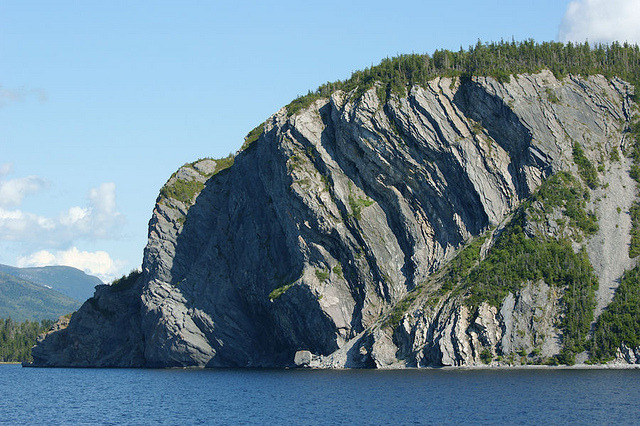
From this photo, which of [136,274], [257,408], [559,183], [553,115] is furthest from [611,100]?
[136,274]

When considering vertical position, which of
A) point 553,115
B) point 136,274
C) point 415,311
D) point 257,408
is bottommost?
point 257,408

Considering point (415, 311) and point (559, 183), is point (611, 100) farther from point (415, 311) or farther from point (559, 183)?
point (415, 311)

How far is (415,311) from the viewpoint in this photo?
373 feet

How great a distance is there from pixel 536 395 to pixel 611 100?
8172cm

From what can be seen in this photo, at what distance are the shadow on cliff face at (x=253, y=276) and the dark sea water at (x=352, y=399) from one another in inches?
807

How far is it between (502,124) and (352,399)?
7189 cm

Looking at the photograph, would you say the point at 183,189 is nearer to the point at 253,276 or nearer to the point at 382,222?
the point at 253,276

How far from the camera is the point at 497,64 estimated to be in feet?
464

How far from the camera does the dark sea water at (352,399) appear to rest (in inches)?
2495

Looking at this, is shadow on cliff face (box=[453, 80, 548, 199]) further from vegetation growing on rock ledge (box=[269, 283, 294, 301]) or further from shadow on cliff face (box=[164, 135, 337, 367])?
vegetation growing on rock ledge (box=[269, 283, 294, 301])

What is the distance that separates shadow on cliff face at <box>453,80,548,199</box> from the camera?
130 m

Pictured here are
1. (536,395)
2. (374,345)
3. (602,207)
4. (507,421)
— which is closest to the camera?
(507,421)

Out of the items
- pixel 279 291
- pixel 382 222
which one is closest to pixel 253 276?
pixel 279 291

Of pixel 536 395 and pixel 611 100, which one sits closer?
pixel 536 395
